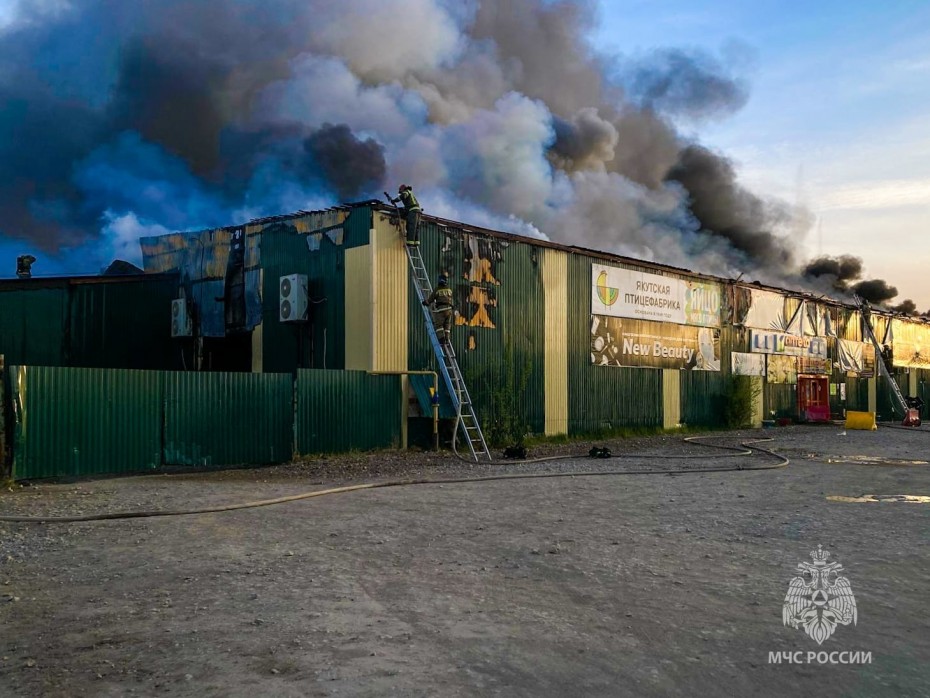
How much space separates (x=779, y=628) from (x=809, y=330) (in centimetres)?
3053

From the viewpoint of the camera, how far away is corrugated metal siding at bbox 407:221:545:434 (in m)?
18.0

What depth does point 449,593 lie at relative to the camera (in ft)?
19.0

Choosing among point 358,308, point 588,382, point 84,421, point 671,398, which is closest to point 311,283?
point 358,308

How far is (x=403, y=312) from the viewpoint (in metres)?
17.3

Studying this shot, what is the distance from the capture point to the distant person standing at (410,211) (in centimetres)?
1706

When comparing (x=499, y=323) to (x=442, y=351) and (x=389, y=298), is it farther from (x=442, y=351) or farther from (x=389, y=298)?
(x=389, y=298)

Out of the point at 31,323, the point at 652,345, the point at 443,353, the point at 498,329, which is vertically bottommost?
the point at 443,353

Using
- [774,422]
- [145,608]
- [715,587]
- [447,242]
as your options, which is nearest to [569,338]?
[447,242]

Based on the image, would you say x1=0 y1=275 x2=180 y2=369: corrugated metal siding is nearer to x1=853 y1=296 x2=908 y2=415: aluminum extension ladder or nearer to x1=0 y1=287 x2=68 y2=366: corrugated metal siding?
x1=0 y1=287 x2=68 y2=366: corrugated metal siding

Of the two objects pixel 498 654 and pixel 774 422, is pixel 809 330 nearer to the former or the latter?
pixel 774 422

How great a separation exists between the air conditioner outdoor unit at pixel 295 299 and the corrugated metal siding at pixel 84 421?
4658 mm

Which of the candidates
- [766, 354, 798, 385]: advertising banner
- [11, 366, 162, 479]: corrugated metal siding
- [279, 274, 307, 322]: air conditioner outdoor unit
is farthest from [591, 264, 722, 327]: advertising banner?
[11, 366, 162, 479]: corrugated metal siding

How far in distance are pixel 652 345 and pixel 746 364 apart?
6394mm

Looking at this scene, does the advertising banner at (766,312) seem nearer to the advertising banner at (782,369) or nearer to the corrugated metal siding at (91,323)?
the advertising banner at (782,369)
